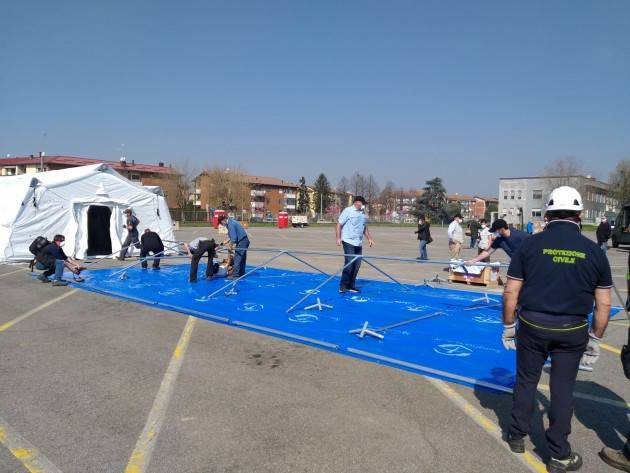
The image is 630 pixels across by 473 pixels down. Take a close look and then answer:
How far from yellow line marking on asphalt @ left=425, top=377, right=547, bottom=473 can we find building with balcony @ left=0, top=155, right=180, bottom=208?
67.5 meters

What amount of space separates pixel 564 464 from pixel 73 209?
697 inches

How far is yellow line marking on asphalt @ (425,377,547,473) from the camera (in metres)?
3.17

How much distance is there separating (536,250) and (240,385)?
316 centimetres

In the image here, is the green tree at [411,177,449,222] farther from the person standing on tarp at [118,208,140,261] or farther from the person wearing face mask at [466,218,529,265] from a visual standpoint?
the person wearing face mask at [466,218,529,265]

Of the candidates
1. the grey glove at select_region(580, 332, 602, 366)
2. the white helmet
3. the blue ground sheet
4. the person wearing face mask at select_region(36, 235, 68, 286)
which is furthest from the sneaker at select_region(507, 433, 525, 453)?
the person wearing face mask at select_region(36, 235, 68, 286)

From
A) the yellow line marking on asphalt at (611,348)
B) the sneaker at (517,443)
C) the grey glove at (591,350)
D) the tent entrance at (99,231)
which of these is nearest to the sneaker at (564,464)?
the sneaker at (517,443)

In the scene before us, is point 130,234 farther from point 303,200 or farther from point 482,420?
point 303,200

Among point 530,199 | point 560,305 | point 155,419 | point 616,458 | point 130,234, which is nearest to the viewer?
point 560,305

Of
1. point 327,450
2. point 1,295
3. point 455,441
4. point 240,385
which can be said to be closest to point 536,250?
point 455,441

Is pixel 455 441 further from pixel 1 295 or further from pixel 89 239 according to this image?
pixel 89 239

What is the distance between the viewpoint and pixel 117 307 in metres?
8.63

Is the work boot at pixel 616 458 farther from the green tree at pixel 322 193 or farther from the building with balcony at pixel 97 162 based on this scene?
the green tree at pixel 322 193

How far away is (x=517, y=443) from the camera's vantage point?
3.29 meters

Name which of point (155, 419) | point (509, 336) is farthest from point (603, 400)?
point (155, 419)
